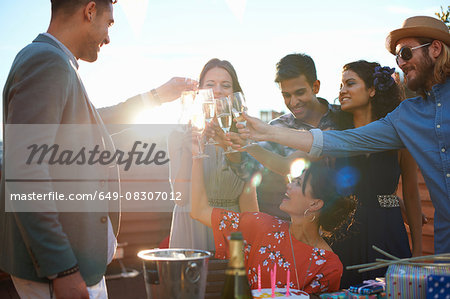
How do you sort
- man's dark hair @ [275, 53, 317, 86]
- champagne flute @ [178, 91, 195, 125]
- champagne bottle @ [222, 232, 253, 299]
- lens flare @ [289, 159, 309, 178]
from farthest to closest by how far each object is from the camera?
man's dark hair @ [275, 53, 317, 86] → lens flare @ [289, 159, 309, 178] → champagne flute @ [178, 91, 195, 125] → champagne bottle @ [222, 232, 253, 299]

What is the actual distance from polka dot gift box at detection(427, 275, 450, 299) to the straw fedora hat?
1.28 metres

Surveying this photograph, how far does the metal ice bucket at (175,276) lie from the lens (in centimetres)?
100

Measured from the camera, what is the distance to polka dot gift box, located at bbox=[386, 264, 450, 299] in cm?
102

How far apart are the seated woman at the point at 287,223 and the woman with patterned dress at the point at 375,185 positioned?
27cm

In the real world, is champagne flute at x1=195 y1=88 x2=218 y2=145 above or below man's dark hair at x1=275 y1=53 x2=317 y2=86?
below

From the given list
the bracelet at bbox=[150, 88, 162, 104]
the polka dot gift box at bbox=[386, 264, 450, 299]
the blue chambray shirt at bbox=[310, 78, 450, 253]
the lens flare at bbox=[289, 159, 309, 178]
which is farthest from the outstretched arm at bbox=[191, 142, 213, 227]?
the polka dot gift box at bbox=[386, 264, 450, 299]

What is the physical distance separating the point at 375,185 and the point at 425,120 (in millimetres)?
769

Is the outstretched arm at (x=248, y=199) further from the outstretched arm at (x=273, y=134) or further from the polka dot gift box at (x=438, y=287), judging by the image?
the polka dot gift box at (x=438, y=287)

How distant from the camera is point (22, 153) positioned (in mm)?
1261

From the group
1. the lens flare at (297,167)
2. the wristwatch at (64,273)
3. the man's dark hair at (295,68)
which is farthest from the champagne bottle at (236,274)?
the man's dark hair at (295,68)

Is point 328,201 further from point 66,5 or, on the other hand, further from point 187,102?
point 66,5

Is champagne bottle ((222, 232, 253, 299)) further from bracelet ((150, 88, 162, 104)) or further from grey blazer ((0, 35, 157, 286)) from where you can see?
bracelet ((150, 88, 162, 104))

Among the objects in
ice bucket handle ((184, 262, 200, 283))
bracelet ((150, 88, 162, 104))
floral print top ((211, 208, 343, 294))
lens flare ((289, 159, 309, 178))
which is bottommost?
floral print top ((211, 208, 343, 294))

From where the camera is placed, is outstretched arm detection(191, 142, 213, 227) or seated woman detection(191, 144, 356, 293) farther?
outstretched arm detection(191, 142, 213, 227)
